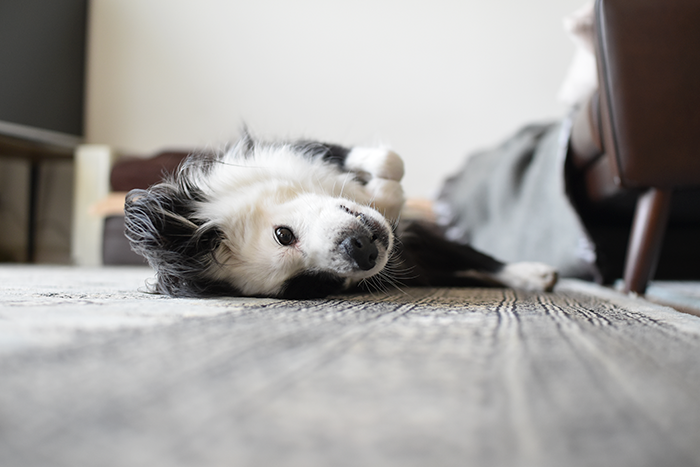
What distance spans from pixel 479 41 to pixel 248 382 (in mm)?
3660

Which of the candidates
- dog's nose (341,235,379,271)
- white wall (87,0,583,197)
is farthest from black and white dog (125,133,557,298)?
white wall (87,0,583,197)

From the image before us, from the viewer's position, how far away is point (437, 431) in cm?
30

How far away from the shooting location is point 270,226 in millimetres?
1021

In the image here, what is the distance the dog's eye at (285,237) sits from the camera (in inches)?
39.1

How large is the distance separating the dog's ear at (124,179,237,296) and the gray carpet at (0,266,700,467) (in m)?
0.34

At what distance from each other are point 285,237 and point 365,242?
0.59ft

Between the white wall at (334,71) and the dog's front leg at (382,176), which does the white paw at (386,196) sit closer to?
the dog's front leg at (382,176)

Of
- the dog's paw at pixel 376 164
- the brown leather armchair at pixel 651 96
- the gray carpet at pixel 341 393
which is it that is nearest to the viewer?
the gray carpet at pixel 341 393

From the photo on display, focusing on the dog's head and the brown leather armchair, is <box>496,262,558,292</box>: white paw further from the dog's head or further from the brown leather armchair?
the dog's head

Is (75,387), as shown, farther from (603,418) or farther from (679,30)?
(679,30)

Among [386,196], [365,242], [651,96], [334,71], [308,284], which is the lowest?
[308,284]

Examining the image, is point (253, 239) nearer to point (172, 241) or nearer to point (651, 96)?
point (172, 241)

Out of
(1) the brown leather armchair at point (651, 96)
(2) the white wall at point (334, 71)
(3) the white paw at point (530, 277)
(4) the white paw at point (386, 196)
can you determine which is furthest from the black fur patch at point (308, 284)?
(2) the white wall at point (334, 71)

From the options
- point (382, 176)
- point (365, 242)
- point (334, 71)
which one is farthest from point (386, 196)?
point (334, 71)
